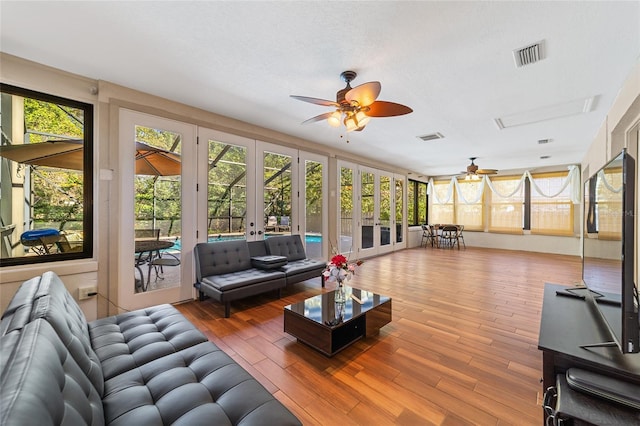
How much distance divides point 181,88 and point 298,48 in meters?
1.67

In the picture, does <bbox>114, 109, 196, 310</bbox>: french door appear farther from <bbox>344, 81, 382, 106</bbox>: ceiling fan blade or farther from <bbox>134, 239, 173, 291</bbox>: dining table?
<bbox>344, 81, 382, 106</bbox>: ceiling fan blade

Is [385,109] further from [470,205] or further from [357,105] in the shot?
[470,205]

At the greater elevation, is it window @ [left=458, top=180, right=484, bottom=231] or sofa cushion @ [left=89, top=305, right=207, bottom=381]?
window @ [left=458, top=180, right=484, bottom=231]

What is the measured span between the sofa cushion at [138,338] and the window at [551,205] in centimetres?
982

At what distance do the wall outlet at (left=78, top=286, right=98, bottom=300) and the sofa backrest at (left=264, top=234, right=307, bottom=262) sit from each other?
2161 millimetres

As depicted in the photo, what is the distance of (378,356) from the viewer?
2281mm

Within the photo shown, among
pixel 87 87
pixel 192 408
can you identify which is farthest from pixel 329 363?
pixel 87 87

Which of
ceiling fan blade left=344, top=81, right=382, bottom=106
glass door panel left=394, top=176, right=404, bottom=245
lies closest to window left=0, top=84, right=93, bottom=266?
ceiling fan blade left=344, top=81, right=382, bottom=106

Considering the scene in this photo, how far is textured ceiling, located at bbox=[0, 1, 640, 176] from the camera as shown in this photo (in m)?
1.87

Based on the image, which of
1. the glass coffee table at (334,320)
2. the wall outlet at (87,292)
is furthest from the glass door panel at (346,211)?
the wall outlet at (87,292)

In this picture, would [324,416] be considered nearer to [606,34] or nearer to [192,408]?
[192,408]

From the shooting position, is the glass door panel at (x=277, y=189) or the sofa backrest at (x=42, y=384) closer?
the sofa backrest at (x=42, y=384)

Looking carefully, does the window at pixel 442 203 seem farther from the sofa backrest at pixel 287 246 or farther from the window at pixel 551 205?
the sofa backrest at pixel 287 246

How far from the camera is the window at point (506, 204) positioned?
8.34m
